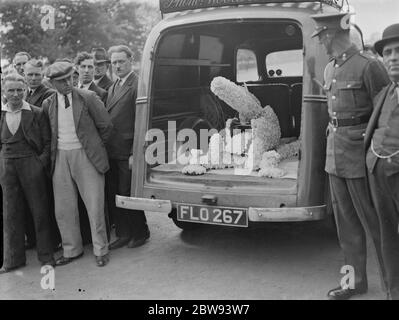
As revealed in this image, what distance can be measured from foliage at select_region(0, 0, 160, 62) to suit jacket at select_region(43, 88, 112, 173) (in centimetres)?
1403

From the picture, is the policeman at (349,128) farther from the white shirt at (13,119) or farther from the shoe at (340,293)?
the white shirt at (13,119)

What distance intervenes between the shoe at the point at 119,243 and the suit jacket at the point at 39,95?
156 centimetres

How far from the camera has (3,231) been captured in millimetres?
4582

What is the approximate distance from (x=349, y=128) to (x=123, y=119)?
7.53 feet

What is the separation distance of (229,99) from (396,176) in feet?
6.60

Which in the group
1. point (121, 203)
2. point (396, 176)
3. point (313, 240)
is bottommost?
point (313, 240)

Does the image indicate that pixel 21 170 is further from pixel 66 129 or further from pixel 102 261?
pixel 102 261

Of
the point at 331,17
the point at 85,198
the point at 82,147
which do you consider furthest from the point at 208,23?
the point at 85,198

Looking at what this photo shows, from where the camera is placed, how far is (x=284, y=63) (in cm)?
619

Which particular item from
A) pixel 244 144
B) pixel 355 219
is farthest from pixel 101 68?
pixel 355 219

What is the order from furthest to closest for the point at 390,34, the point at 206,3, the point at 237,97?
the point at 237,97
the point at 206,3
the point at 390,34
